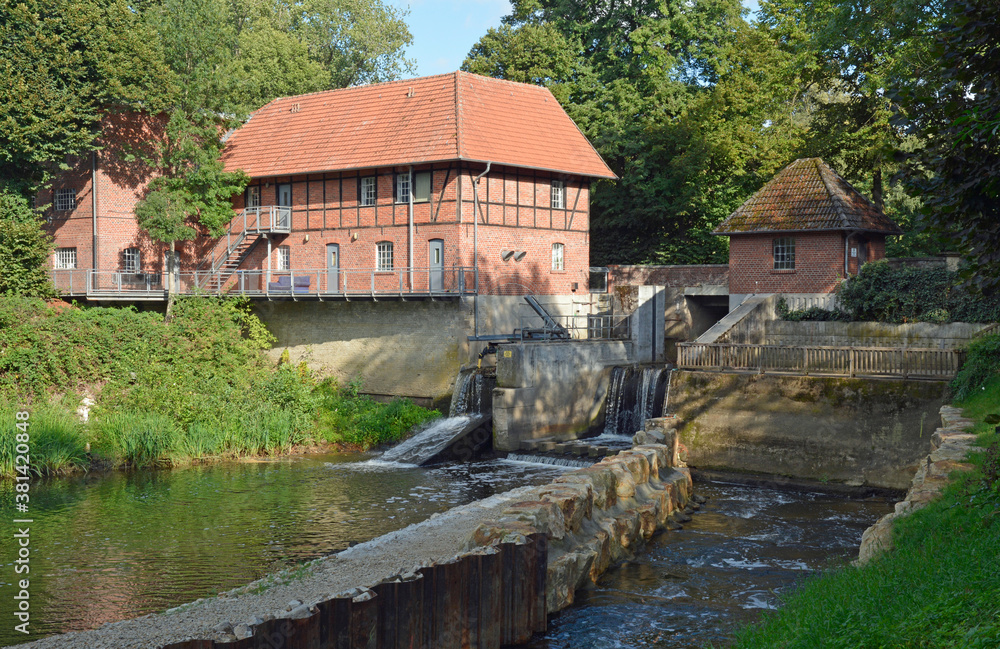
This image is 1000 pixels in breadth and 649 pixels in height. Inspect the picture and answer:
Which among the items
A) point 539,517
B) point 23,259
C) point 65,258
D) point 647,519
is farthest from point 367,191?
point 539,517

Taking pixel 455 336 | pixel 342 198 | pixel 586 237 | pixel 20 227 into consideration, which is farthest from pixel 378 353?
pixel 20 227

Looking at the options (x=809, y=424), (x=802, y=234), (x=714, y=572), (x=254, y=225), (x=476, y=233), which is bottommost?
(x=714, y=572)

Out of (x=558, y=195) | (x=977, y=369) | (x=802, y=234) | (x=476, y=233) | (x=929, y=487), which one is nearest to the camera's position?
(x=929, y=487)

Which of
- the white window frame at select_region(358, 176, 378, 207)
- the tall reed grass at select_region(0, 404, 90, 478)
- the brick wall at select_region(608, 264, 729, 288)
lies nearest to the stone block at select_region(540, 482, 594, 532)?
the tall reed grass at select_region(0, 404, 90, 478)

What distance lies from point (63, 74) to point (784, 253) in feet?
80.9

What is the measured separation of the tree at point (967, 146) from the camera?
26.1ft

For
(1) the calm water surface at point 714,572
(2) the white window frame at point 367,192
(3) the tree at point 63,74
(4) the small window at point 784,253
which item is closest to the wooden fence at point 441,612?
(1) the calm water surface at point 714,572

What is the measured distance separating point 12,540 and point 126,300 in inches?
735

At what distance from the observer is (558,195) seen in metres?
33.4

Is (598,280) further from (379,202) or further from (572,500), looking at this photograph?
(572,500)

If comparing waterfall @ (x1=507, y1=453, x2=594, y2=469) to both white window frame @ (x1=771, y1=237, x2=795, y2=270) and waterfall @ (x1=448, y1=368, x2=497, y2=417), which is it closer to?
waterfall @ (x1=448, y1=368, x2=497, y2=417)

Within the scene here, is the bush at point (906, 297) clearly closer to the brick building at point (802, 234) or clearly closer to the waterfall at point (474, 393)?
the brick building at point (802, 234)

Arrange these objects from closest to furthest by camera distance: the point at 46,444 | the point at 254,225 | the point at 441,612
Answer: the point at 441,612 → the point at 46,444 → the point at 254,225

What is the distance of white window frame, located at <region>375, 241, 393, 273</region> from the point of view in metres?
32.1
